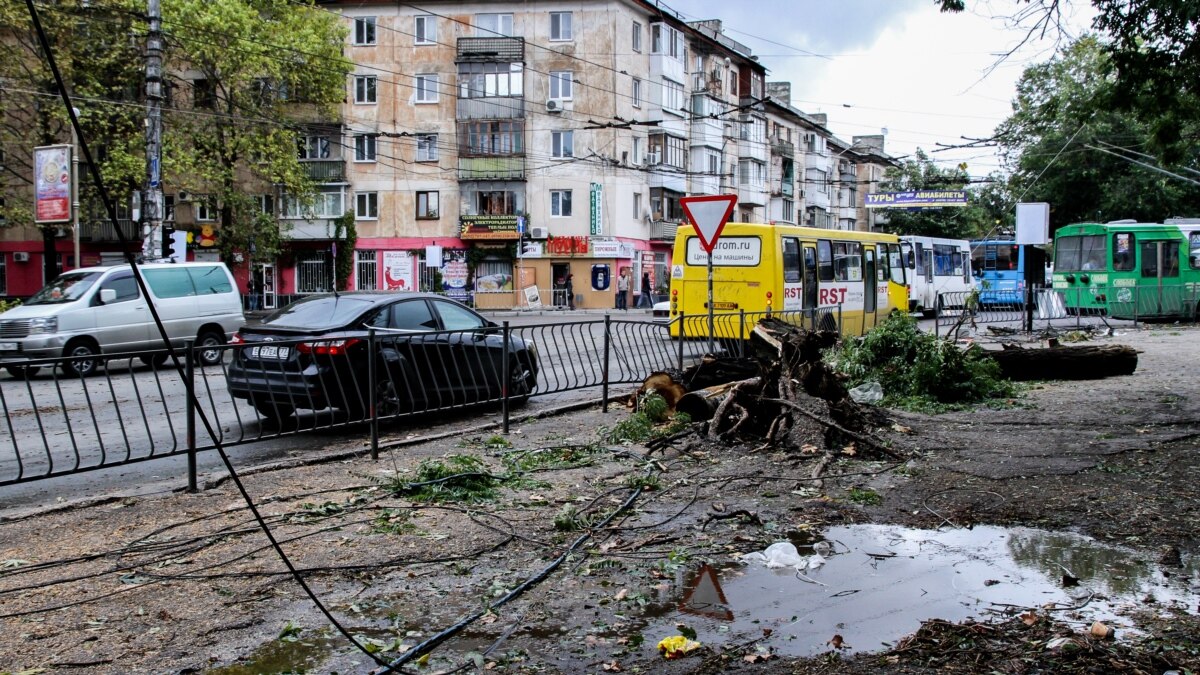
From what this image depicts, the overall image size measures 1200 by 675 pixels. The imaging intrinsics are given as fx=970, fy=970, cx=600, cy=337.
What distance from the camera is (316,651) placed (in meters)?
4.17

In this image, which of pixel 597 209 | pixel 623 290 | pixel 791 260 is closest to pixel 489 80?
pixel 597 209

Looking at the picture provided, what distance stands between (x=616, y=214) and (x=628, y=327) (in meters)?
37.1

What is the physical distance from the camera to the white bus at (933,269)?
3628 cm

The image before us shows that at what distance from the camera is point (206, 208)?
161ft

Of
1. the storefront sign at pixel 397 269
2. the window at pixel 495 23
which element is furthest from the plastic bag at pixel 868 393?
the window at pixel 495 23

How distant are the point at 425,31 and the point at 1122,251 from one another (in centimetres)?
3403

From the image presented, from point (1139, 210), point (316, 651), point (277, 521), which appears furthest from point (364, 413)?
point (1139, 210)

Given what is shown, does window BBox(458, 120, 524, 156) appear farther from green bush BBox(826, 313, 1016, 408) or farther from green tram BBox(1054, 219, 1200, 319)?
green bush BBox(826, 313, 1016, 408)

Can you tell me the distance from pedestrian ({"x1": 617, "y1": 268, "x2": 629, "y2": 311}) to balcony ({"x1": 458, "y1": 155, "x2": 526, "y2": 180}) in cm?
705

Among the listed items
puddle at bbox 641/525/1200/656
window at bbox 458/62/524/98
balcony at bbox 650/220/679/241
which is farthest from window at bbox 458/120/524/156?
puddle at bbox 641/525/1200/656

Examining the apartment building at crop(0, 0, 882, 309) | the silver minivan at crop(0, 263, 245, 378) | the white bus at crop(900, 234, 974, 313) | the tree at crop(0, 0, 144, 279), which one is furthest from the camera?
the apartment building at crop(0, 0, 882, 309)

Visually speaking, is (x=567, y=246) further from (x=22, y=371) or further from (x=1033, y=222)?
(x=22, y=371)

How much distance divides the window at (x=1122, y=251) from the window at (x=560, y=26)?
92.1 feet

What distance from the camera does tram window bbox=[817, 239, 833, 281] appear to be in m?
23.1
